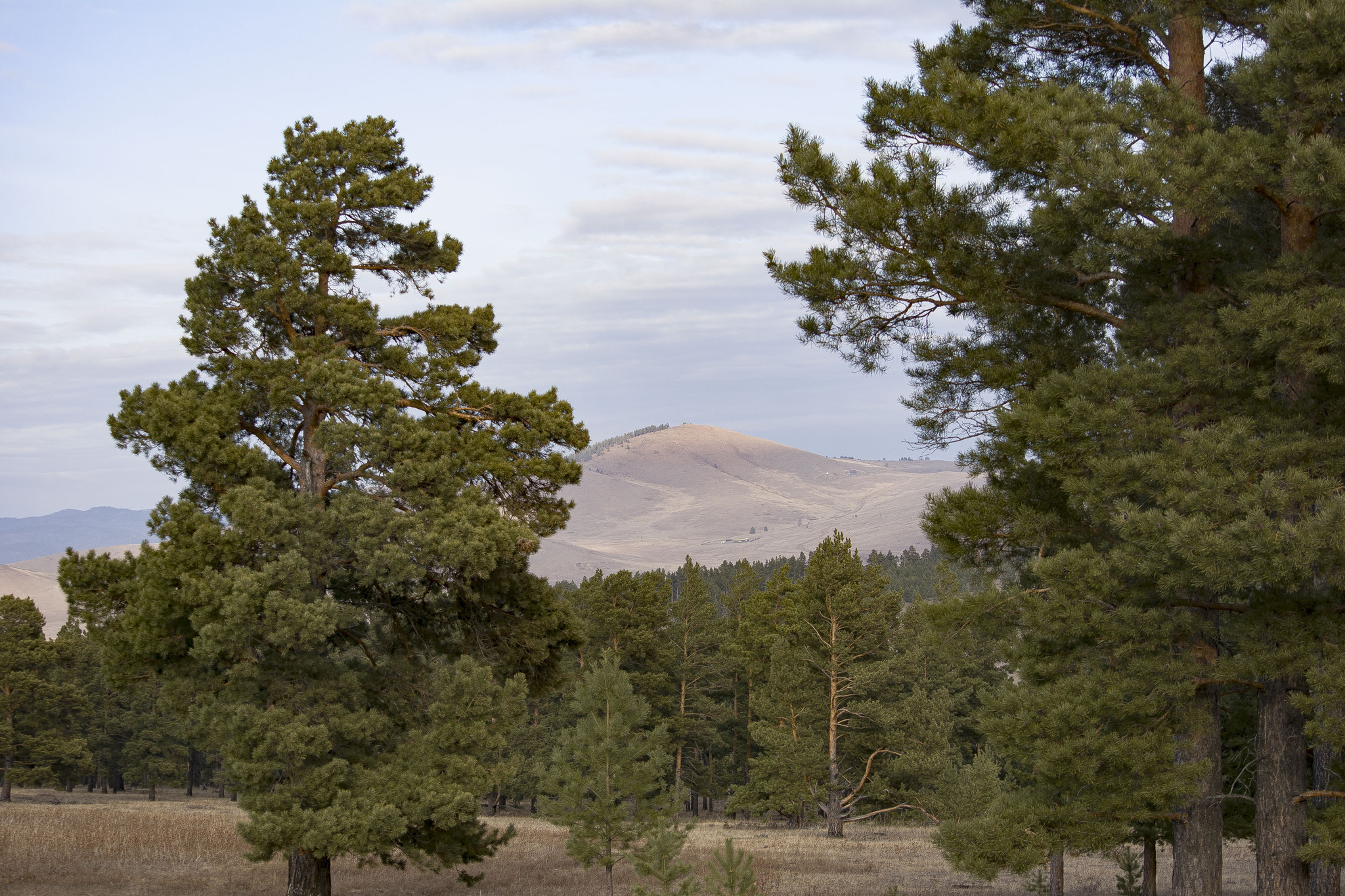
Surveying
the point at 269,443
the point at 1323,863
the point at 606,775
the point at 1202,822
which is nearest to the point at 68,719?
the point at 269,443

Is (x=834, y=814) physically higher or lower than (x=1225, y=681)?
lower

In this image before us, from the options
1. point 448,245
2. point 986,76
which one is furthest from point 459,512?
point 986,76

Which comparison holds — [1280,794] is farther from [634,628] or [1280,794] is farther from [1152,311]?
[634,628]

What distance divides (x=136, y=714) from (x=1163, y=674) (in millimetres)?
53310

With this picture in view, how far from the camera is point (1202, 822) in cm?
929

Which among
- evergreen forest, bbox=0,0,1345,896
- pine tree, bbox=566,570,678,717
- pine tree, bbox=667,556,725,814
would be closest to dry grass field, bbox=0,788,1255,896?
evergreen forest, bbox=0,0,1345,896

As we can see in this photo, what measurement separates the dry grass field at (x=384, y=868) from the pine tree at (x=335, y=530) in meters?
5.79

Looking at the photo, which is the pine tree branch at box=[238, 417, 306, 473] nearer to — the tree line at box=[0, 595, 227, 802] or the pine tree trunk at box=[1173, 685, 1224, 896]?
the pine tree trunk at box=[1173, 685, 1224, 896]

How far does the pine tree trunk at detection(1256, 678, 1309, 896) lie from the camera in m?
8.74

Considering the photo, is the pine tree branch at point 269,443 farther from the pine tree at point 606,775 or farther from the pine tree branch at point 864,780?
the pine tree branch at point 864,780

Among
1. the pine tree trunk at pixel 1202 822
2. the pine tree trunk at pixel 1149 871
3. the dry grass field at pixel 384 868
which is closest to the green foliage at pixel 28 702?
the dry grass field at pixel 384 868

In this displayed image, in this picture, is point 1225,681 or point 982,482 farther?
point 982,482

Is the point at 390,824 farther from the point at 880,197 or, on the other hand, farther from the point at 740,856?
the point at 880,197

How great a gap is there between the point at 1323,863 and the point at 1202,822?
1.00 meters
